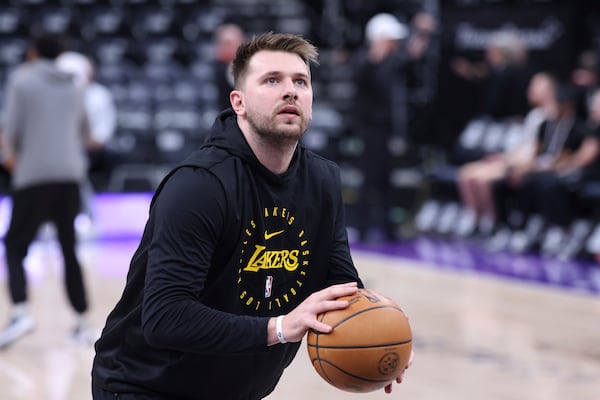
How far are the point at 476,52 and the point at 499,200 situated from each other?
3187 millimetres

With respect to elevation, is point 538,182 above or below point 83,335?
above

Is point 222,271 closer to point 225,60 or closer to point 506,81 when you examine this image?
point 225,60


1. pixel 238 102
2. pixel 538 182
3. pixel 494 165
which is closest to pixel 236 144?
pixel 238 102

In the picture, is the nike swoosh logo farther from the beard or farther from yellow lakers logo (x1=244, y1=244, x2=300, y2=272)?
the beard

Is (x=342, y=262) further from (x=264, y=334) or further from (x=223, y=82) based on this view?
(x=223, y=82)

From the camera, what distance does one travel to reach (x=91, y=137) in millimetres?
7246

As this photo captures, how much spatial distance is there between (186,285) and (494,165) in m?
9.80

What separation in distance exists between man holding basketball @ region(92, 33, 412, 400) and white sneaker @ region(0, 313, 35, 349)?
3818 millimetres

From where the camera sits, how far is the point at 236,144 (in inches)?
121

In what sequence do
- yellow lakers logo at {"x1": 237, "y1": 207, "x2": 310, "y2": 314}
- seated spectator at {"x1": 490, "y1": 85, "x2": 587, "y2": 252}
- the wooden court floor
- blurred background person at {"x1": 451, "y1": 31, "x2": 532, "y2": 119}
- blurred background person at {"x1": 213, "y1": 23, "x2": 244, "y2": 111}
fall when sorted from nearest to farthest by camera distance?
yellow lakers logo at {"x1": 237, "y1": 207, "x2": 310, "y2": 314}
the wooden court floor
blurred background person at {"x1": 213, "y1": 23, "x2": 244, "y2": 111}
seated spectator at {"x1": 490, "y1": 85, "x2": 587, "y2": 252}
blurred background person at {"x1": 451, "y1": 31, "x2": 532, "y2": 119}

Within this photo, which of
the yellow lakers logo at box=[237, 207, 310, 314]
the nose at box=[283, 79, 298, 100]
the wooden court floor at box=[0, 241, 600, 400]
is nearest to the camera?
the nose at box=[283, 79, 298, 100]

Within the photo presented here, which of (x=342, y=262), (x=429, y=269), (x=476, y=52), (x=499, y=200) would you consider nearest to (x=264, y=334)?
(x=342, y=262)

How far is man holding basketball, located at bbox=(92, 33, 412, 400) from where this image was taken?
2.79 m

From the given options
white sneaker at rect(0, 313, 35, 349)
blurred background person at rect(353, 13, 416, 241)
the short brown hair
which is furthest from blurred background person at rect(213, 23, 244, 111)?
the short brown hair
